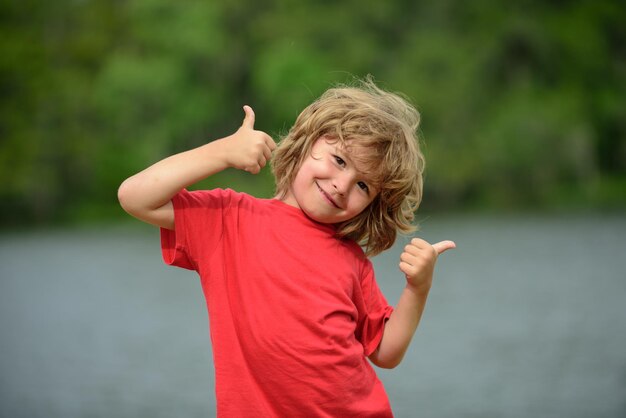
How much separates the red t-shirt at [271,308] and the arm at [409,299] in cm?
13

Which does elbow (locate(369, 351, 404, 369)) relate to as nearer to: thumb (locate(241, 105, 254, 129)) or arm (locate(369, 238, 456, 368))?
arm (locate(369, 238, 456, 368))

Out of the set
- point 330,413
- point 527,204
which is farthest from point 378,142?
point 527,204

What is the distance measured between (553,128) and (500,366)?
839 inches

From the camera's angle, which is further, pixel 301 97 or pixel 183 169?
pixel 301 97

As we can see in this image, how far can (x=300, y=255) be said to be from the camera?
7.09ft

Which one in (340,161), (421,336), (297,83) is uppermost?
(297,83)

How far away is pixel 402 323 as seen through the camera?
2.31 meters

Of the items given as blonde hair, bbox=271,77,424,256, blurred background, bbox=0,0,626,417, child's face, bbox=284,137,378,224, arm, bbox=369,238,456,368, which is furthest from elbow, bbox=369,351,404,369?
blurred background, bbox=0,0,626,417

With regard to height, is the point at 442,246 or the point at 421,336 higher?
the point at 421,336

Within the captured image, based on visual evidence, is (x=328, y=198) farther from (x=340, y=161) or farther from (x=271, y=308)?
(x=271, y=308)

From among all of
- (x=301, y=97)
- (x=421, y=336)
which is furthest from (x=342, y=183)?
(x=301, y=97)

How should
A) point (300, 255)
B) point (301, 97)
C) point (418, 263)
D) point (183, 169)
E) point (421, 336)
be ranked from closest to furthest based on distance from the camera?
point (183, 169) → point (300, 255) → point (418, 263) → point (421, 336) → point (301, 97)

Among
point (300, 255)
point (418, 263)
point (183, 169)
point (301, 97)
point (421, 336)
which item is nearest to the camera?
point (183, 169)

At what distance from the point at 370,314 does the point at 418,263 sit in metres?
0.17
